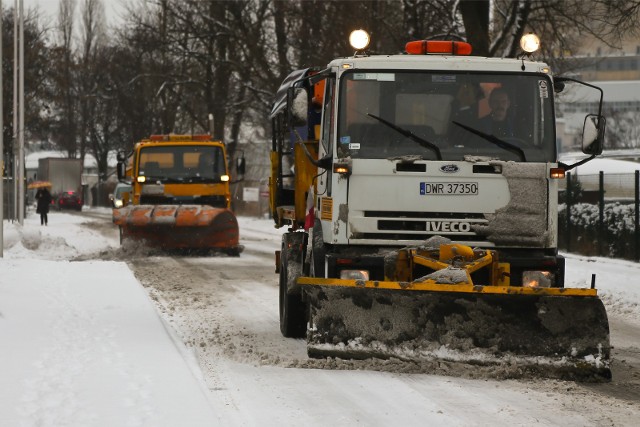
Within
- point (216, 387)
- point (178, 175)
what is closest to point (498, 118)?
point (216, 387)

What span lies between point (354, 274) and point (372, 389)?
55.3 inches

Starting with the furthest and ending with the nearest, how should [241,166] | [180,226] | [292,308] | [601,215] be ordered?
[241,166] → [180,226] → [601,215] → [292,308]

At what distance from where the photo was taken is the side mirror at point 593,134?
8.82 m

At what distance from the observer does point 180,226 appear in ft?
76.4

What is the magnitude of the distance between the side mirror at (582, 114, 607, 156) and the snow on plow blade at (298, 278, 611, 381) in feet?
4.21

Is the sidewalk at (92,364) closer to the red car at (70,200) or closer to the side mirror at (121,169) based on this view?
the side mirror at (121,169)

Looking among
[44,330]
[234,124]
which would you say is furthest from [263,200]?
[44,330]

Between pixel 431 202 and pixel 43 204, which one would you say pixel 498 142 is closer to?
pixel 431 202

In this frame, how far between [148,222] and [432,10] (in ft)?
31.0

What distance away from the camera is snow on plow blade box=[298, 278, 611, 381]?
8.11 meters

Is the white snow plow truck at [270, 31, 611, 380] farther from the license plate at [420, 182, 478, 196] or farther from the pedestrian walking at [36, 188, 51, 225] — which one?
the pedestrian walking at [36, 188, 51, 225]

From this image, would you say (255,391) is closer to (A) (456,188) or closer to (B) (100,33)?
(A) (456,188)

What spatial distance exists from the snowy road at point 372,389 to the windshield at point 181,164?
13.1 metres

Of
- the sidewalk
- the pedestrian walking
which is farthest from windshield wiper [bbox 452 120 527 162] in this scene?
the pedestrian walking
